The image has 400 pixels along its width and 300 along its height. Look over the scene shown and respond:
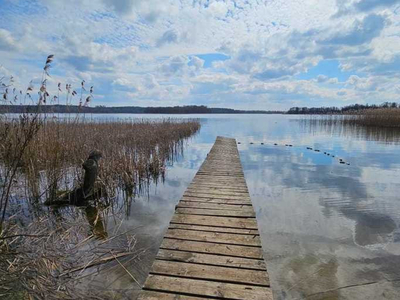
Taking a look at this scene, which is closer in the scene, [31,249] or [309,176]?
[31,249]

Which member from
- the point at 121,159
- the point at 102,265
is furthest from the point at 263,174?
the point at 102,265

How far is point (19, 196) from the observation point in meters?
5.61

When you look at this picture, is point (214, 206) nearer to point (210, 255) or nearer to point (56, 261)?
point (210, 255)

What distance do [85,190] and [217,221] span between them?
326 centimetres

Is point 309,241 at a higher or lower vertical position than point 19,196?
lower

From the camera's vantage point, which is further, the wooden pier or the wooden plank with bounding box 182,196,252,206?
the wooden plank with bounding box 182,196,252,206

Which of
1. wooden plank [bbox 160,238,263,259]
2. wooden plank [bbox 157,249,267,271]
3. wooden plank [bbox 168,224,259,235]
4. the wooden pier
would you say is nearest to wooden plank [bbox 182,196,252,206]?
the wooden pier

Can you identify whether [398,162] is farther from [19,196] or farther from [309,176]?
[19,196]

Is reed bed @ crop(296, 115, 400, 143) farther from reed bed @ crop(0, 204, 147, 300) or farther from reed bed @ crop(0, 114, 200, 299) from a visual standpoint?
reed bed @ crop(0, 204, 147, 300)

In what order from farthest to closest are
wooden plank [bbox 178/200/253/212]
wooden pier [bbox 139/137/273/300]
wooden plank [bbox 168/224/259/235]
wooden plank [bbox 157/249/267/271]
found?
1. wooden plank [bbox 178/200/253/212]
2. wooden plank [bbox 168/224/259/235]
3. wooden plank [bbox 157/249/267/271]
4. wooden pier [bbox 139/137/273/300]

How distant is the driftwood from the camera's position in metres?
5.57

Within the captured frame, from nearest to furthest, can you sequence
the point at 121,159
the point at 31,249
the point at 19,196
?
the point at 31,249, the point at 19,196, the point at 121,159

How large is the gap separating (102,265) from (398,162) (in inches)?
466

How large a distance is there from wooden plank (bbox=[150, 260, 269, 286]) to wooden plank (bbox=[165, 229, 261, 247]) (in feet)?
1.82
